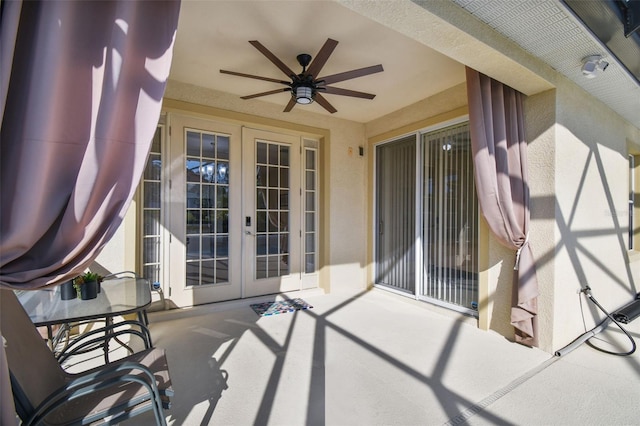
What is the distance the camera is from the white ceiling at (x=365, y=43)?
6.81 ft

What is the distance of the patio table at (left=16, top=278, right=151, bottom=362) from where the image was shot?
1.78 meters

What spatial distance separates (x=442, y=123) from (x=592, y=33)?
68.0 inches

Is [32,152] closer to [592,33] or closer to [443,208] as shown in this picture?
[592,33]

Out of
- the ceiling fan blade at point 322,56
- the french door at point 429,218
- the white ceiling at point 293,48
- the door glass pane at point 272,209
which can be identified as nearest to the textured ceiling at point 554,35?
the white ceiling at point 293,48

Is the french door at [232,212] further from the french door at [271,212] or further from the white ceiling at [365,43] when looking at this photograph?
the white ceiling at [365,43]

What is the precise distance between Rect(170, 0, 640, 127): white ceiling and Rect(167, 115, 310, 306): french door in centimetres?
76

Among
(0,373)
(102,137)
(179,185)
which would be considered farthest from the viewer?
(179,185)

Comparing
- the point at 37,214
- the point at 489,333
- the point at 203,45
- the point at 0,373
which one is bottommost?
the point at 489,333

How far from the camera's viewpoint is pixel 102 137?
116 cm

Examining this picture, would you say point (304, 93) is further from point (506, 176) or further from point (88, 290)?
point (88, 290)

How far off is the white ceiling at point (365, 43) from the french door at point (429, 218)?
820 millimetres

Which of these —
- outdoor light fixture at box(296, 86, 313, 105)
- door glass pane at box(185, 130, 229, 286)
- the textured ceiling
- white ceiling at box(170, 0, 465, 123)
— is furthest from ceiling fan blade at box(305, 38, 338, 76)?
door glass pane at box(185, 130, 229, 286)

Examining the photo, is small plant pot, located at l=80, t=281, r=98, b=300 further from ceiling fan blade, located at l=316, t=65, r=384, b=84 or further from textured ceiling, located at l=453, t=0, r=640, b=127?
textured ceiling, located at l=453, t=0, r=640, b=127

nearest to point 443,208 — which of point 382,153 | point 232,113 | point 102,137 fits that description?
point 382,153
